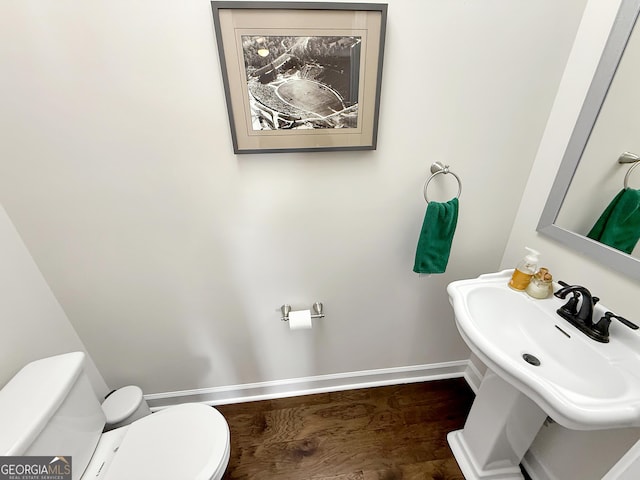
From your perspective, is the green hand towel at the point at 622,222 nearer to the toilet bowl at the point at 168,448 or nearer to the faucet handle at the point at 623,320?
the faucet handle at the point at 623,320

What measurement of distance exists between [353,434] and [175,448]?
0.84 m

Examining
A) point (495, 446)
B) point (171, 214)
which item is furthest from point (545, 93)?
point (171, 214)

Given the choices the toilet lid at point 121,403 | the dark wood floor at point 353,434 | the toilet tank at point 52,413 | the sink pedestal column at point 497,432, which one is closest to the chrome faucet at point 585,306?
the sink pedestal column at point 497,432

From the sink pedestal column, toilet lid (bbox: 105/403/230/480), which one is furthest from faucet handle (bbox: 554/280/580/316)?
toilet lid (bbox: 105/403/230/480)

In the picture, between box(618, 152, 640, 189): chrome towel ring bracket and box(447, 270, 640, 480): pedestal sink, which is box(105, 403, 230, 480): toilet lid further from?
box(618, 152, 640, 189): chrome towel ring bracket

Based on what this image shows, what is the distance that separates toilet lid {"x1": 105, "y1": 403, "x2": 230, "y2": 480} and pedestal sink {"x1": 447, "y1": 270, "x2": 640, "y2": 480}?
935mm

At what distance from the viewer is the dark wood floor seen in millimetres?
1160

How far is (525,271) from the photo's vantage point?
0.97 meters

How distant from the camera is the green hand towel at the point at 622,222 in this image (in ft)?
2.55

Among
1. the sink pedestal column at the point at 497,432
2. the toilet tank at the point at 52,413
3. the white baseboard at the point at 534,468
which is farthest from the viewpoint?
the white baseboard at the point at 534,468

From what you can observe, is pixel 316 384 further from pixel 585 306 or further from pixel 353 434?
pixel 585 306

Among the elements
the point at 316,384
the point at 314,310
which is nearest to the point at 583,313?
the point at 314,310

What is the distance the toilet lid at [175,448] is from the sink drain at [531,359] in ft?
3.58

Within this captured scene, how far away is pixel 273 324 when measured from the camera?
1.28m
